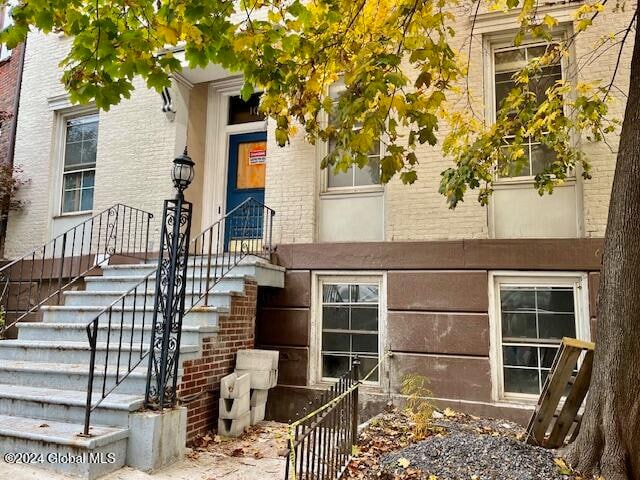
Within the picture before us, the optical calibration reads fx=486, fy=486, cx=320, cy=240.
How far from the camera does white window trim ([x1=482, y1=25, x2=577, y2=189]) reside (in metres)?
6.53

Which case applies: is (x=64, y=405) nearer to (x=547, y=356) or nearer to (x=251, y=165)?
(x=251, y=165)

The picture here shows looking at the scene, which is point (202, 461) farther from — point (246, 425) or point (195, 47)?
point (195, 47)

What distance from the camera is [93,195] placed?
8.78 metres

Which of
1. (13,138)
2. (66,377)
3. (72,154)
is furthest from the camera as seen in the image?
(13,138)

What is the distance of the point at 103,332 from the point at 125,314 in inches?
13.8

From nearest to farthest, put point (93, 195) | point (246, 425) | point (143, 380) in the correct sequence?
point (143, 380), point (246, 425), point (93, 195)

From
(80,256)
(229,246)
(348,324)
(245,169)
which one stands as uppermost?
(245,169)

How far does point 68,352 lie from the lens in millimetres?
5406

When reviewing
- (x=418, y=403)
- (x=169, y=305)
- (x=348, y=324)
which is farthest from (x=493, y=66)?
(x=169, y=305)

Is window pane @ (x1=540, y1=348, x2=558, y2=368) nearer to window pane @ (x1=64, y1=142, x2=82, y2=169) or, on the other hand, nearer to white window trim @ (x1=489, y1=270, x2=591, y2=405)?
white window trim @ (x1=489, y1=270, x2=591, y2=405)

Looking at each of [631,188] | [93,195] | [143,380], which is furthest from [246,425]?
[93,195]

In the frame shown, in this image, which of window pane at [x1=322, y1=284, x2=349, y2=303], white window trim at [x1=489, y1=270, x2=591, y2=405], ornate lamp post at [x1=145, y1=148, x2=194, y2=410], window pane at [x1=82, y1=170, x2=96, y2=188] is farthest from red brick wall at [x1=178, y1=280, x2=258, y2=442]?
window pane at [x1=82, y1=170, x2=96, y2=188]

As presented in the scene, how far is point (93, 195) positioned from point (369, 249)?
531 cm

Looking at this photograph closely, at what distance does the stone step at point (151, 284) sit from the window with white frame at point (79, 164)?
2.58 metres
